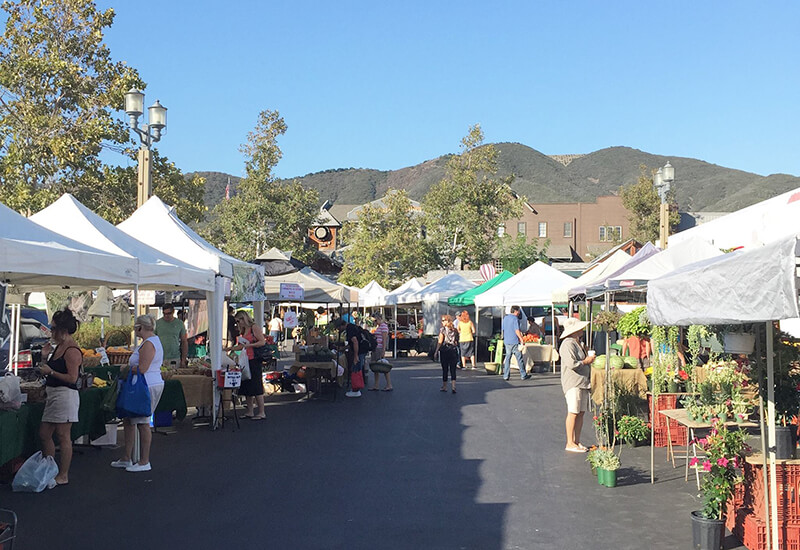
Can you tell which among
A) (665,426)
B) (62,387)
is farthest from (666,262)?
(62,387)

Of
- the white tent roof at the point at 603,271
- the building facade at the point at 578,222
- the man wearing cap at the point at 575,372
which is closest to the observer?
the man wearing cap at the point at 575,372

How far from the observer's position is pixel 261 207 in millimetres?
50062

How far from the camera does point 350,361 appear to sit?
61.6 ft

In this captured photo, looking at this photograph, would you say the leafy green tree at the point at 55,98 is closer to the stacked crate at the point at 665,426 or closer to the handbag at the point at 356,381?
the handbag at the point at 356,381

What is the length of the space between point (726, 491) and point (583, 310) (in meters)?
24.9

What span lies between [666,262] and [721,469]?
7.77 metres

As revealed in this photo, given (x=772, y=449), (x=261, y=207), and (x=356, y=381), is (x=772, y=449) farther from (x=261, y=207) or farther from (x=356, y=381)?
(x=261, y=207)

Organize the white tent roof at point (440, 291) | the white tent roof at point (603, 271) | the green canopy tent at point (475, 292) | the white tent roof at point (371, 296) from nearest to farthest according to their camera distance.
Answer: the white tent roof at point (603, 271) < the green canopy tent at point (475, 292) < the white tent roof at point (440, 291) < the white tent roof at point (371, 296)

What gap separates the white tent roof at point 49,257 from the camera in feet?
27.2

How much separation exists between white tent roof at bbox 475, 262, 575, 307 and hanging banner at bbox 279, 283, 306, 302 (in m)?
6.65

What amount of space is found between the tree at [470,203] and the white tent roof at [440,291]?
14.9 metres

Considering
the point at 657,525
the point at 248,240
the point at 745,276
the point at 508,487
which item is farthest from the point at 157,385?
the point at 248,240

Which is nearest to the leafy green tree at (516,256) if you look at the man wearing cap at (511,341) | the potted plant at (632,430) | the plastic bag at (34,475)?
the man wearing cap at (511,341)

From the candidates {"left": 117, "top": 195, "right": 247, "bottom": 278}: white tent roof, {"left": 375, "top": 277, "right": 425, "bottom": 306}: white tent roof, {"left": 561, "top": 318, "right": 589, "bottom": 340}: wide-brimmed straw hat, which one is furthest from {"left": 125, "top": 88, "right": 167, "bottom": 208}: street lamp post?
{"left": 375, "top": 277, "right": 425, "bottom": 306}: white tent roof
